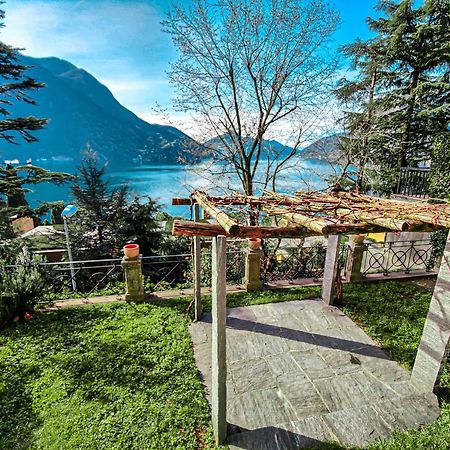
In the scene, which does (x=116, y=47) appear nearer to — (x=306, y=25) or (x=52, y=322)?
(x=306, y=25)

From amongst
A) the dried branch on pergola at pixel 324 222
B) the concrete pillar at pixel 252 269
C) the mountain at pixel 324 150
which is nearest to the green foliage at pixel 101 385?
the concrete pillar at pixel 252 269

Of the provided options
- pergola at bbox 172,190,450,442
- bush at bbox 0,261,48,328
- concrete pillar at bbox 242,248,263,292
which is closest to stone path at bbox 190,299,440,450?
pergola at bbox 172,190,450,442

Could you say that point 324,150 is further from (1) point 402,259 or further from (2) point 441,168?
(1) point 402,259

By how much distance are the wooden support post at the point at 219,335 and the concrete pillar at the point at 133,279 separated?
2920 millimetres

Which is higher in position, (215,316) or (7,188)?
(7,188)

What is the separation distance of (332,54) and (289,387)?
331 inches

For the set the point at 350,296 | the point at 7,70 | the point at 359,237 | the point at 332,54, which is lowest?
the point at 350,296

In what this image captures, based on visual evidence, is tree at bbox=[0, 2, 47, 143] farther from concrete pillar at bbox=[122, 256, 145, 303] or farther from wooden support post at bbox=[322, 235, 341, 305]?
wooden support post at bbox=[322, 235, 341, 305]

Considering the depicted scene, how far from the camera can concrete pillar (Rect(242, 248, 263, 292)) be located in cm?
550

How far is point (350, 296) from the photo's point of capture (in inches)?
217

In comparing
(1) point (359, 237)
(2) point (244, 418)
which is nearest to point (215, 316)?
(2) point (244, 418)

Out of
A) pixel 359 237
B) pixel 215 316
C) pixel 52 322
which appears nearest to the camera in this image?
pixel 215 316

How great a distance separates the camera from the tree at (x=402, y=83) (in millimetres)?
10133

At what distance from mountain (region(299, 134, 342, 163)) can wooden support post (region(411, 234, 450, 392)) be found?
635 centimetres
